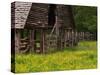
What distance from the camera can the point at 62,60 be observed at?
106 inches

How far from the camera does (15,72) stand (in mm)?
2477

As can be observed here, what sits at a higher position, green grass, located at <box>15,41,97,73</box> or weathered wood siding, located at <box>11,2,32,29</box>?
weathered wood siding, located at <box>11,2,32,29</box>

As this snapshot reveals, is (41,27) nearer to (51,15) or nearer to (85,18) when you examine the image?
(51,15)

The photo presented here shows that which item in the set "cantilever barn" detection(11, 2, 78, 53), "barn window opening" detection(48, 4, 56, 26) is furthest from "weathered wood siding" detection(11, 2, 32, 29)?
"barn window opening" detection(48, 4, 56, 26)

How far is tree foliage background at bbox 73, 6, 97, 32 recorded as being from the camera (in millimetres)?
2768

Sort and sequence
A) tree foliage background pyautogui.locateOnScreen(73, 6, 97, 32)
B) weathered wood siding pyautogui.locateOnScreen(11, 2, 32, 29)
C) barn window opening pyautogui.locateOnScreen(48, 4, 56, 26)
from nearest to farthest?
weathered wood siding pyautogui.locateOnScreen(11, 2, 32, 29), barn window opening pyautogui.locateOnScreen(48, 4, 56, 26), tree foliage background pyautogui.locateOnScreen(73, 6, 97, 32)

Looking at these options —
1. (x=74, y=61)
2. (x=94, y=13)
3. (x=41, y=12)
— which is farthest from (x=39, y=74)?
(x=94, y=13)

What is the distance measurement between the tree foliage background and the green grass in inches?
6.8

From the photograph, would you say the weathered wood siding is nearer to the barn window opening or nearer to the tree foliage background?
the barn window opening

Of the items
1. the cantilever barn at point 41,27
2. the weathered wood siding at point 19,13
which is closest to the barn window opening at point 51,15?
the cantilever barn at point 41,27

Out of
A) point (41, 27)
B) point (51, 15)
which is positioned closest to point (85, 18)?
point (51, 15)

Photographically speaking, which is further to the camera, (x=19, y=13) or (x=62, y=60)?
(x=62, y=60)

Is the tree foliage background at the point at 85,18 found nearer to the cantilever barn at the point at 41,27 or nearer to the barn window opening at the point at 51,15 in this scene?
the cantilever barn at the point at 41,27

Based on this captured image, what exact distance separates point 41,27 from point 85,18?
1.79ft
